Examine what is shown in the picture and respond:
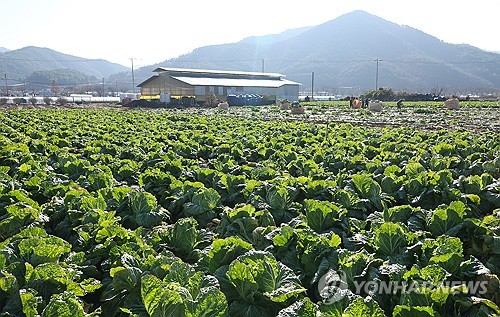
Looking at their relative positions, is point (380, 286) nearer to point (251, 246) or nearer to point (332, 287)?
point (332, 287)

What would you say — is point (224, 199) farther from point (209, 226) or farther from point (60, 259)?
point (60, 259)

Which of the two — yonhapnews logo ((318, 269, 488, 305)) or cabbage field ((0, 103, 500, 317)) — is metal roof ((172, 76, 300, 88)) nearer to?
cabbage field ((0, 103, 500, 317))

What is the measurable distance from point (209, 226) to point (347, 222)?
6.85ft

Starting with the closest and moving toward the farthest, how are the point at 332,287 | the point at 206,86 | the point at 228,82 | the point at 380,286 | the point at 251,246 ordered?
the point at 332,287 → the point at 380,286 → the point at 251,246 → the point at 206,86 → the point at 228,82

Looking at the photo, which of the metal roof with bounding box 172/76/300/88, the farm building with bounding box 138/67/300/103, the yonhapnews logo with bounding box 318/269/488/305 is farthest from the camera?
the metal roof with bounding box 172/76/300/88

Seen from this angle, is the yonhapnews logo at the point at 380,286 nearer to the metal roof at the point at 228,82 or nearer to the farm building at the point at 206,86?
the farm building at the point at 206,86

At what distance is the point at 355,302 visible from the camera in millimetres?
2883

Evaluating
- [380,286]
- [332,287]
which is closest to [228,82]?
Result: [380,286]

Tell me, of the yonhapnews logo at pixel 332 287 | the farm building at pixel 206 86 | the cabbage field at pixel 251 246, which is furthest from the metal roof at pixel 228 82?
the yonhapnews logo at pixel 332 287

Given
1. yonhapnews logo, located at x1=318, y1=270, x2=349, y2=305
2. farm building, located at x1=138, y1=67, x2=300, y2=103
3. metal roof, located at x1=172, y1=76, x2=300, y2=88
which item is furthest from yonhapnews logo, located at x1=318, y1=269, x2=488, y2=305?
metal roof, located at x1=172, y1=76, x2=300, y2=88

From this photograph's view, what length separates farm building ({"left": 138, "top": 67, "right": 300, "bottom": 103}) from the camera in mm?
62519

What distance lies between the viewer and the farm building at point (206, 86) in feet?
205

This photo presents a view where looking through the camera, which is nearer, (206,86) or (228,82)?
(206,86)

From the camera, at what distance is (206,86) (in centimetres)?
6344
